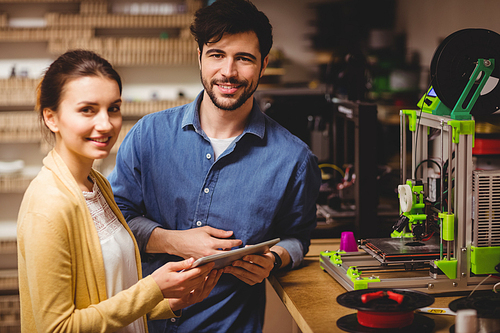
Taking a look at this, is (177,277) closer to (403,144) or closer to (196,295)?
(196,295)

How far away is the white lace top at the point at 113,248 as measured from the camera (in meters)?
1.28

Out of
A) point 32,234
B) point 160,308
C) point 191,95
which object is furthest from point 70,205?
point 191,95

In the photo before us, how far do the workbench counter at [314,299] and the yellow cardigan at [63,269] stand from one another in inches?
17.0

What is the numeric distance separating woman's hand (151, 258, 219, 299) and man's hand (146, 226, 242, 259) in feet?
0.79

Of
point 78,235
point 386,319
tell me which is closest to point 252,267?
point 386,319

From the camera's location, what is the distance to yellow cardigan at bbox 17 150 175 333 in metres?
1.13

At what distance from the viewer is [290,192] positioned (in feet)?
5.78

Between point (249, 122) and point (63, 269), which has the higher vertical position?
point (249, 122)

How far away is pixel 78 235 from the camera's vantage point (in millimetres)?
1206

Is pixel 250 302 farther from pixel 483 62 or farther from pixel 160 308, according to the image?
pixel 483 62

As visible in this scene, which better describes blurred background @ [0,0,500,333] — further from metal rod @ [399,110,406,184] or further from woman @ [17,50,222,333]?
woman @ [17,50,222,333]

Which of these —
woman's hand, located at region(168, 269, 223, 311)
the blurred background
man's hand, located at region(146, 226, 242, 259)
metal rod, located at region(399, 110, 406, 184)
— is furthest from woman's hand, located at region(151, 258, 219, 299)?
the blurred background

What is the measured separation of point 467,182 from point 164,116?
3.37 feet

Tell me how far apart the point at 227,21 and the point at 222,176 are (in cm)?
51
